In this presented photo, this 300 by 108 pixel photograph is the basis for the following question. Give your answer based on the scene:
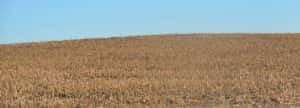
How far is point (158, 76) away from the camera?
1783 centimetres

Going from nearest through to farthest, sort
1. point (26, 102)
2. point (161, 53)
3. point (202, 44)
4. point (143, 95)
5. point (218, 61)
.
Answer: point (26, 102) < point (143, 95) < point (218, 61) < point (161, 53) < point (202, 44)

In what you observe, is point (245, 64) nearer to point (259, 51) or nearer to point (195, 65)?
point (195, 65)

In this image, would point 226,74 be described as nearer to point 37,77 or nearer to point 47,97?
point 37,77

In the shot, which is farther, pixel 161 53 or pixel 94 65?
pixel 161 53

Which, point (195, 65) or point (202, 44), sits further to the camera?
point (202, 44)

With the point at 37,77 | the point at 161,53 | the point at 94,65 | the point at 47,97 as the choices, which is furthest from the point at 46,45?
the point at 47,97

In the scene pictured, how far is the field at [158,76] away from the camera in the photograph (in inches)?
476

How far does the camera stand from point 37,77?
17594mm

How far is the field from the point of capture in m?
12.1

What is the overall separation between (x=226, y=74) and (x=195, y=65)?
435 centimetres

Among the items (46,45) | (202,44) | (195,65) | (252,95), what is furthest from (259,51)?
(252,95)

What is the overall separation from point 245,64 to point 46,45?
17.2m

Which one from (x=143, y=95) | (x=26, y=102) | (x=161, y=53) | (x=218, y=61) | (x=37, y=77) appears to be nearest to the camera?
(x=26, y=102)

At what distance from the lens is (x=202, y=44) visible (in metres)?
34.7
